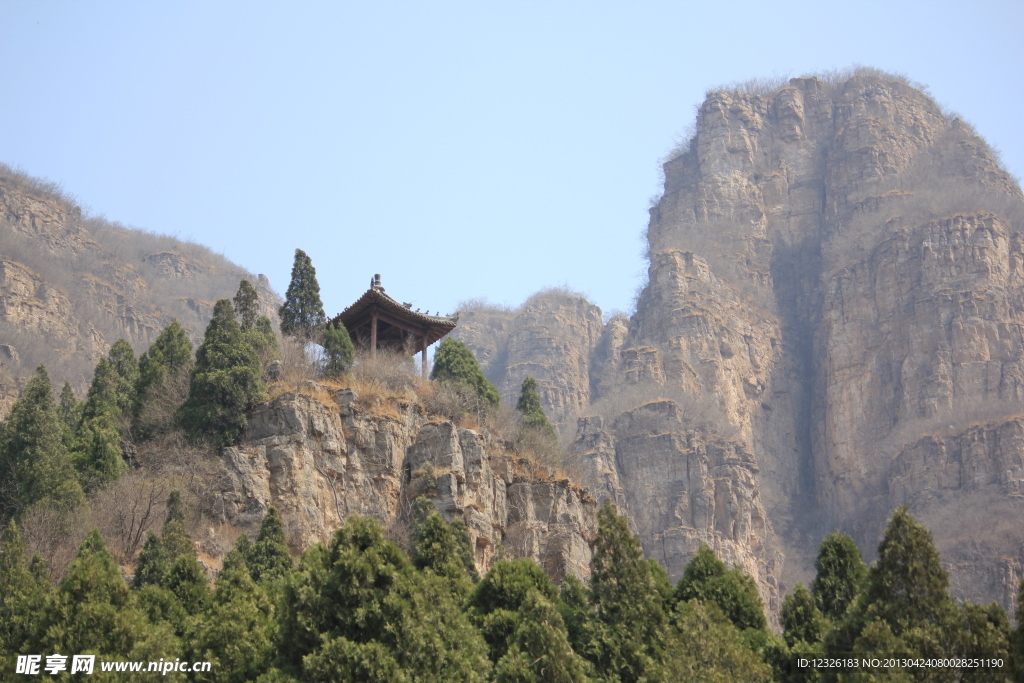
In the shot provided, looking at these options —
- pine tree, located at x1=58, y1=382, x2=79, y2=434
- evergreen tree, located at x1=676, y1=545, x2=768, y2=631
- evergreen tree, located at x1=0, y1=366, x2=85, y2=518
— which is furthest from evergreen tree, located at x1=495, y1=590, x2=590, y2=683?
pine tree, located at x1=58, y1=382, x2=79, y2=434

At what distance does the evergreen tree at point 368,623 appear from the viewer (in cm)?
1955

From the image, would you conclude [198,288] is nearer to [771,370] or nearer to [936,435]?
[771,370]

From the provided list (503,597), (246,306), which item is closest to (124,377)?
(246,306)

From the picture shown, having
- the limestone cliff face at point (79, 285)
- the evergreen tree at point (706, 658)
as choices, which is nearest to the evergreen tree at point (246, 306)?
the limestone cliff face at point (79, 285)

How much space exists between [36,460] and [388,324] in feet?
51.6

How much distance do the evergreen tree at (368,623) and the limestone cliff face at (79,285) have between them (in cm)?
3389

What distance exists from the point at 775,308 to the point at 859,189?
11.6 meters

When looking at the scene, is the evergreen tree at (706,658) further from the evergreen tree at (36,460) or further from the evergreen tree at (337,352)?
the evergreen tree at (337,352)

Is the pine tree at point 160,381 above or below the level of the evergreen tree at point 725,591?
above

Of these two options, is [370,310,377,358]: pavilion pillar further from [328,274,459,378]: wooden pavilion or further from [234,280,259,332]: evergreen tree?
[234,280,259,332]: evergreen tree

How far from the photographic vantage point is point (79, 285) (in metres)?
76.5

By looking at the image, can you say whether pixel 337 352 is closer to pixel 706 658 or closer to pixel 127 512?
pixel 127 512

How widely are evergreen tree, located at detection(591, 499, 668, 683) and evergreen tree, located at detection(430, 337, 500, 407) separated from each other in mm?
17686

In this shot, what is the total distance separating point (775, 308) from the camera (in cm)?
9625
